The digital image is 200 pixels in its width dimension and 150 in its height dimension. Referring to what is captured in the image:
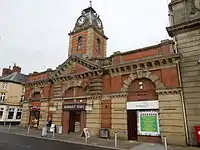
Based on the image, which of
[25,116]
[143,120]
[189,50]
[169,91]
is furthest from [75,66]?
[189,50]

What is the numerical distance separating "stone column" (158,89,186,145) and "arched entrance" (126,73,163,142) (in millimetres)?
594

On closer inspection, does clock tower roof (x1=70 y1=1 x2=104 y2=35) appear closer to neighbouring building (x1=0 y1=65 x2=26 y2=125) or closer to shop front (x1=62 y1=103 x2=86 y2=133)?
shop front (x1=62 y1=103 x2=86 y2=133)

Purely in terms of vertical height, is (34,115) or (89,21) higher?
(89,21)

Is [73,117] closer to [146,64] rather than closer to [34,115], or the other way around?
[34,115]

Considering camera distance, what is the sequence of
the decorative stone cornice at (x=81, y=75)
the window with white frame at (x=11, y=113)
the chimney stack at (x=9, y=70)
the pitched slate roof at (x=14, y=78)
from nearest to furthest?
the decorative stone cornice at (x=81, y=75) → the window with white frame at (x=11, y=113) → the pitched slate roof at (x=14, y=78) → the chimney stack at (x=9, y=70)

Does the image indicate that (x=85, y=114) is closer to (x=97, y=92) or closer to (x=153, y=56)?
(x=97, y=92)

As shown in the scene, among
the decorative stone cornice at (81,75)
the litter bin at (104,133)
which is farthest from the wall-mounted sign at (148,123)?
the decorative stone cornice at (81,75)

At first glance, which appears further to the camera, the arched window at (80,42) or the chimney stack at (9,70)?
the chimney stack at (9,70)

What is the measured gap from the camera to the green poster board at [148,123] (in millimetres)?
13383

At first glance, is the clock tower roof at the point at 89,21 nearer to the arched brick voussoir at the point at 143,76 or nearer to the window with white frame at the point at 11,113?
the arched brick voussoir at the point at 143,76

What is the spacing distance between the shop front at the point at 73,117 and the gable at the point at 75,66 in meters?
4.12

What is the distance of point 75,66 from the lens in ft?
64.5

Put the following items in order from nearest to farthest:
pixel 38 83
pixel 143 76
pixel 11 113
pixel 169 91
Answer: pixel 169 91 → pixel 143 76 → pixel 38 83 → pixel 11 113

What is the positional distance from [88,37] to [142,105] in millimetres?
12635
